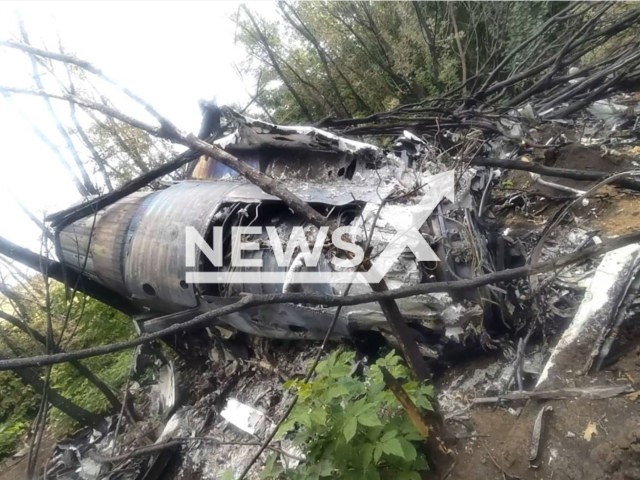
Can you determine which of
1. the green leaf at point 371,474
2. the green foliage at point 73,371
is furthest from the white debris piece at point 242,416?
the green foliage at point 73,371

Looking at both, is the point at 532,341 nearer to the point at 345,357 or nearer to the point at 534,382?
the point at 534,382

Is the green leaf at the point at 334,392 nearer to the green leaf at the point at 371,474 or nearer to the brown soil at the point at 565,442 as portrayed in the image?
the green leaf at the point at 371,474

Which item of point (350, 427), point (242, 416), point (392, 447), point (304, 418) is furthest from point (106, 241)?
point (392, 447)

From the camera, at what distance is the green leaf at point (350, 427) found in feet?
5.69

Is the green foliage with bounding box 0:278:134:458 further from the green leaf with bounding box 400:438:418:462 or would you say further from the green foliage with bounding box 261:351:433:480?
the green leaf with bounding box 400:438:418:462

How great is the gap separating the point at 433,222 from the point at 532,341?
41.9 inches

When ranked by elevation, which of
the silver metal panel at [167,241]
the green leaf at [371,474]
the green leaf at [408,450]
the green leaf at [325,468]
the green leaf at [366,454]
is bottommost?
the green leaf at [371,474]

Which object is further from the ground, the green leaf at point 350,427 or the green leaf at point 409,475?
the green leaf at point 350,427

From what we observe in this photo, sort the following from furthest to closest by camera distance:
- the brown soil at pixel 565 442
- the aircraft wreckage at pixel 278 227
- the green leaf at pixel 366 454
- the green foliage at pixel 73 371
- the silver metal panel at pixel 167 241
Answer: the green foliage at pixel 73 371 < the silver metal panel at pixel 167 241 < the aircraft wreckage at pixel 278 227 < the brown soil at pixel 565 442 < the green leaf at pixel 366 454

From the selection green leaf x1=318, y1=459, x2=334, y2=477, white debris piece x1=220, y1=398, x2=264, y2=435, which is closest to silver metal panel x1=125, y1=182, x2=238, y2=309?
white debris piece x1=220, y1=398, x2=264, y2=435

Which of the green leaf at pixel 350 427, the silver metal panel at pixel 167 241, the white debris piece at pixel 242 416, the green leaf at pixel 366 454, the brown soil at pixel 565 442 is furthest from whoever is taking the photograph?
the white debris piece at pixel 242 416

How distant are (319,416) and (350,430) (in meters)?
0.16

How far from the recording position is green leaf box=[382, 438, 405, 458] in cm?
177

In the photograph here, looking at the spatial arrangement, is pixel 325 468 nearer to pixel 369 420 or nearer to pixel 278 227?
pixel 369 420
